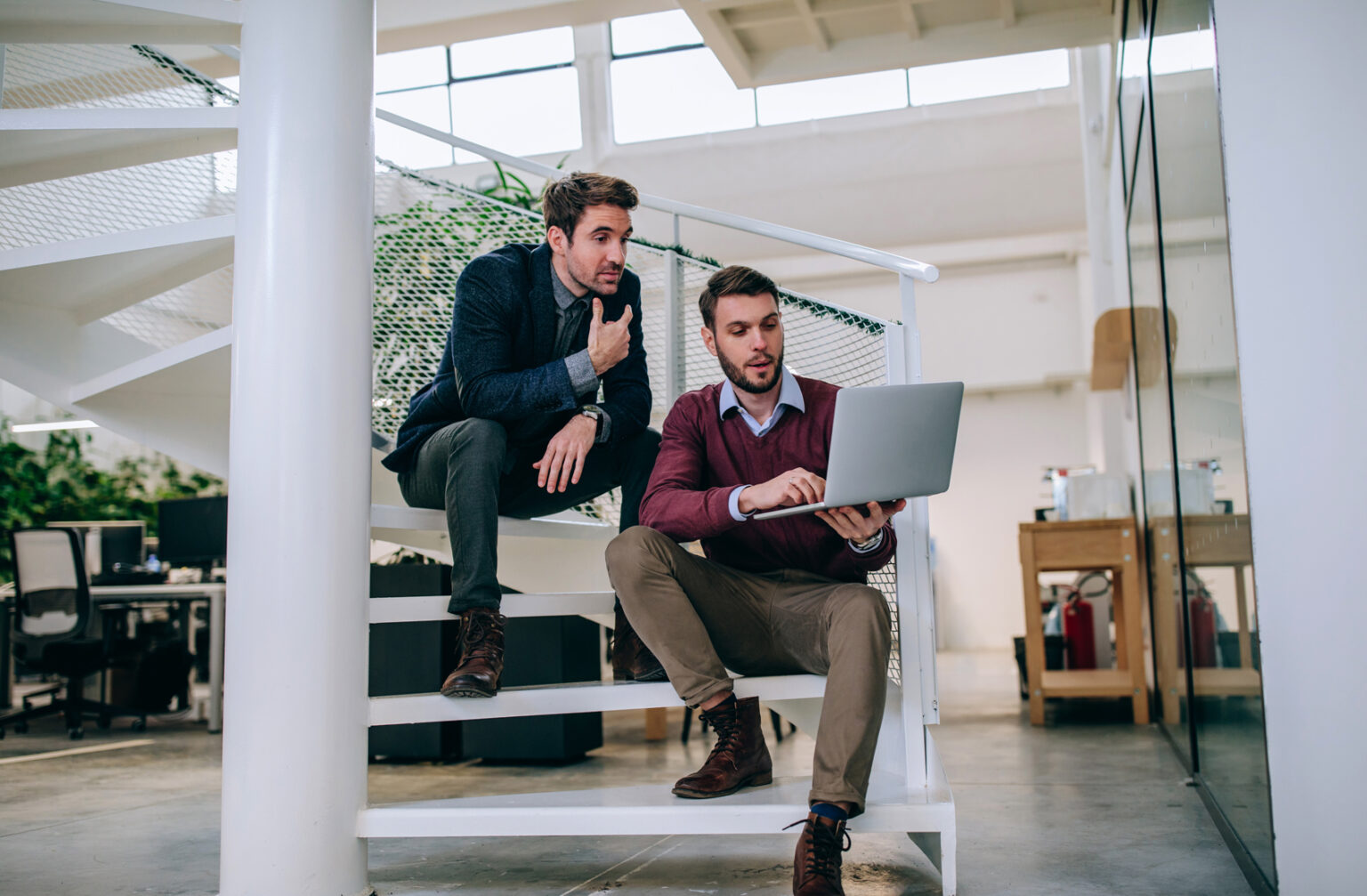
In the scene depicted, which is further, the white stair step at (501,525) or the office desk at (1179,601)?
the white stair step at (501,525)

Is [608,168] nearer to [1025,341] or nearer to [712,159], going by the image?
[712,159]

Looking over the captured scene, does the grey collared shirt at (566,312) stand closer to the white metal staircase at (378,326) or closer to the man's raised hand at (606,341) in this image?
the man's raised hand at (606,341)

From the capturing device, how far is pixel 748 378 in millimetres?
2205

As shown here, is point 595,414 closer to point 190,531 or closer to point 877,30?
point 877,30

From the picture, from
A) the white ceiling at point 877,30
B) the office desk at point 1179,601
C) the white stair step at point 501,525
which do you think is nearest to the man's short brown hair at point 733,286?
the white stair step at point 501,525

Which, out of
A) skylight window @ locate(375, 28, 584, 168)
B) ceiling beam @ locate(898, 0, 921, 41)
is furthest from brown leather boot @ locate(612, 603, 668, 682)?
skylight window @ locate(375, 28, 584, 168)

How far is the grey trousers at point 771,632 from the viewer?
1.84 metres

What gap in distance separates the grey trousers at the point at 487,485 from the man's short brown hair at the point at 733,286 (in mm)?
364

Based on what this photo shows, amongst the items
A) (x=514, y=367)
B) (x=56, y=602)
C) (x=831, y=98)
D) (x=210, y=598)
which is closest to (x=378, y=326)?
(x=514, y=367)

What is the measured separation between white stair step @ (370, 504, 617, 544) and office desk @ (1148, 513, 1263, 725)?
150cm

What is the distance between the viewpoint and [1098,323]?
15.6ft

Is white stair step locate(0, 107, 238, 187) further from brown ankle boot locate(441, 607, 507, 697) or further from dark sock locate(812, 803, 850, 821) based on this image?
dark sock locate(812, 803, 850, 821)

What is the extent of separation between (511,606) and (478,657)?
0.25m

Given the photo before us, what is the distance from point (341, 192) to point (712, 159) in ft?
22.0
